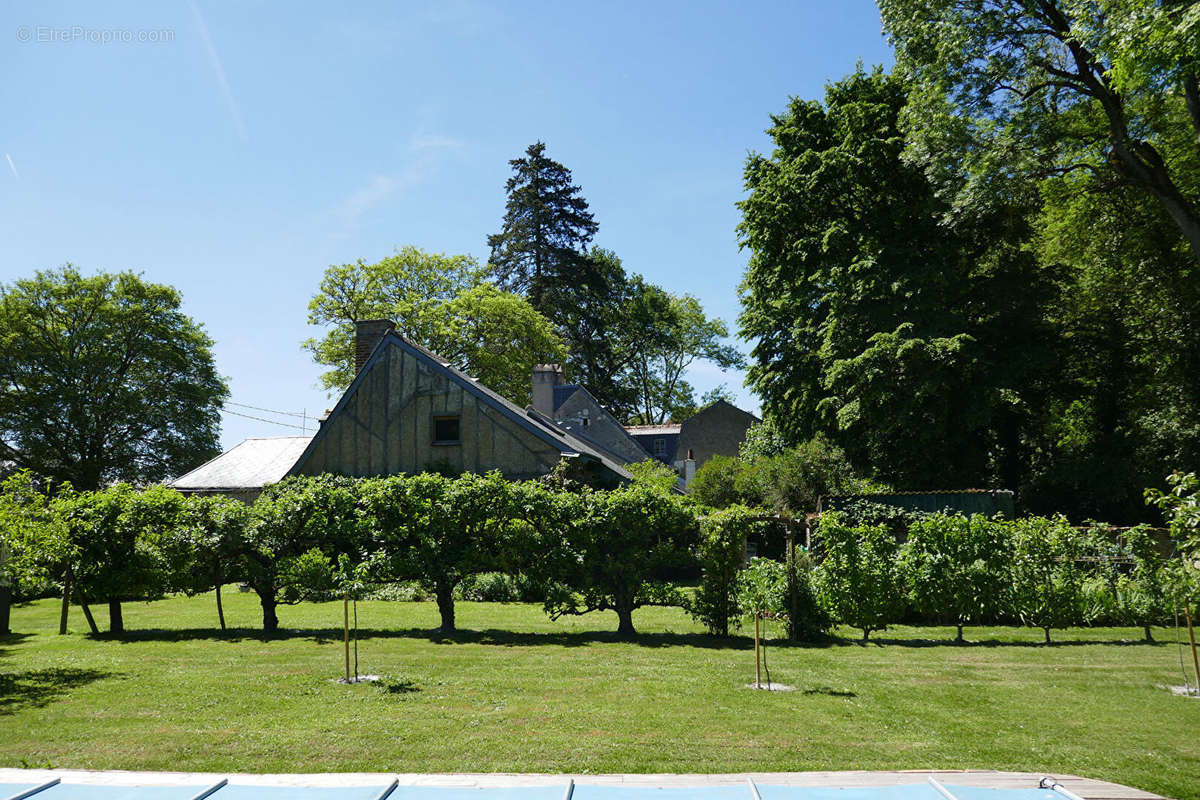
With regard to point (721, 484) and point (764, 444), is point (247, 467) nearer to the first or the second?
point (721, 484)

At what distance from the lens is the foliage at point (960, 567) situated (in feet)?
46.7

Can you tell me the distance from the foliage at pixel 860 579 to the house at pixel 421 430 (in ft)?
34.0

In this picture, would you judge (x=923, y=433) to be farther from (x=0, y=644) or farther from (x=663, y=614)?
(x=0, y=644)

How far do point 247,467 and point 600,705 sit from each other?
2860 cm

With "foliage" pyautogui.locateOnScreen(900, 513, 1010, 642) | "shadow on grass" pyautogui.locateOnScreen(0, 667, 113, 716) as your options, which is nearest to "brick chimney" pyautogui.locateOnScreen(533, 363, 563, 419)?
"foliage" pyautogui.locateOnScreen(900, 513, 1010, 642)

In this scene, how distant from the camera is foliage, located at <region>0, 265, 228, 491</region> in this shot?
1634 inches

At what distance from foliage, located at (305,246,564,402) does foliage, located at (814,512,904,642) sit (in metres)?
32.7

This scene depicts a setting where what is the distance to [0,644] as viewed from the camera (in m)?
15.1

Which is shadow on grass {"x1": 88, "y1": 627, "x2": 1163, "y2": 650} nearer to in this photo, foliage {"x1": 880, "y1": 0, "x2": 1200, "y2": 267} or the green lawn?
the green lawn

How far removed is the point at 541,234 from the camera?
182 ft

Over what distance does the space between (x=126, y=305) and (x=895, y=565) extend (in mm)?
44900

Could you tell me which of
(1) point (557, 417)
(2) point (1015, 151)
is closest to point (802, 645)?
(2) point (1015, 151)

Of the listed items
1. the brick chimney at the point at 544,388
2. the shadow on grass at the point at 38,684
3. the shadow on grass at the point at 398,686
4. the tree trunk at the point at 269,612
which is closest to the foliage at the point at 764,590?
the shadow on grass at the point at 398,686

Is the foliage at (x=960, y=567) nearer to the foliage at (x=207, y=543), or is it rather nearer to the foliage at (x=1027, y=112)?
the foliage at (x=1027, y=112)
